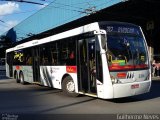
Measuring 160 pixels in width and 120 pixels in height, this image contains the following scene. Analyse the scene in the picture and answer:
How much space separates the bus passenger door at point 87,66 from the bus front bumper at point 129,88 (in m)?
1.06

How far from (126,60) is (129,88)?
98 centimetres

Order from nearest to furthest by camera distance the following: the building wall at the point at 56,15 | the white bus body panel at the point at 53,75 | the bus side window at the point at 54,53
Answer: the white bus body panel at the point at 53,75
the bus side window at the point at 54,53
the building wall at the point at 56,15

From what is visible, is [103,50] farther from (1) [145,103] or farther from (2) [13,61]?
(2) [13,61]

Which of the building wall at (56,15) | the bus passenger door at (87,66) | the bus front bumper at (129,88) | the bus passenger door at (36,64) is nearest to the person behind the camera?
the bus front bumper at (129,88)

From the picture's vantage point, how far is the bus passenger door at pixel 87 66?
12145 mm

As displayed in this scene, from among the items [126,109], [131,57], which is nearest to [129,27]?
[131,57]

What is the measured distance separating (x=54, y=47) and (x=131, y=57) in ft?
15.8

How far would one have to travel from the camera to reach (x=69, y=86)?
14.0 m

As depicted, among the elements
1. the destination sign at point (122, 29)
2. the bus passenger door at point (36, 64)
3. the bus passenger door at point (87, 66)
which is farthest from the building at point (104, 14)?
the bus passenger door at point (87, 66)

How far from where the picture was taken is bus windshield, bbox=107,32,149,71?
11.5 m

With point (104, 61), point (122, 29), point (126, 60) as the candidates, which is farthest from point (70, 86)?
point (122, 29)

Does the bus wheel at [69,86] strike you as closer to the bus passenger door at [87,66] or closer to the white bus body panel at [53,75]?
the white bus body panel at [53,75]

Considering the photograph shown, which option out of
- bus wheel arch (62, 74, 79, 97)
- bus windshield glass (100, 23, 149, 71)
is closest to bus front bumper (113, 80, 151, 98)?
bus windshield glass (100, 23, 149, 71)

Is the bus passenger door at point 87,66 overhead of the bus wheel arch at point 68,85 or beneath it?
overhead
